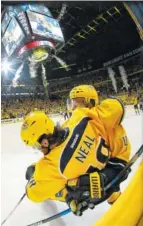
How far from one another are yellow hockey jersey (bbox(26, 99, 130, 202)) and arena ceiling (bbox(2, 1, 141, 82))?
25cm

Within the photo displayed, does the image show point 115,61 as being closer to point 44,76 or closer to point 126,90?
point 126,90

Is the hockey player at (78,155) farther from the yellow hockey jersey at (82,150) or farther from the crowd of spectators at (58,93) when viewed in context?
the crowd of spectators at (58,93)

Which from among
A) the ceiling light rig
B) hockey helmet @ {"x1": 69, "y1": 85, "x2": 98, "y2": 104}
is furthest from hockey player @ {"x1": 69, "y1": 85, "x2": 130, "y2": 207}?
the ceiling light rig

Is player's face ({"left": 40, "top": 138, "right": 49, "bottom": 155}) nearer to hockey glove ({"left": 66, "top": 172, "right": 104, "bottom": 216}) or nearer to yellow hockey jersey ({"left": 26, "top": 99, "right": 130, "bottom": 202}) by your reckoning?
yellow hockey jersey ({"left": 26, "top": 99, "right": 130, "bottom": 202})

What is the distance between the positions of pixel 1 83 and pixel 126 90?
0.57 meters

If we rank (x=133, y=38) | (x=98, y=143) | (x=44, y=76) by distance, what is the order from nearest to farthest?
(x=98, y=143) < (x=44, y=76) < (x=133, y=38)

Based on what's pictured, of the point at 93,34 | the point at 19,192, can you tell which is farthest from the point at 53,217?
the point at 93,34

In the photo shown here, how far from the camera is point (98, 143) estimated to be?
4.05 ft

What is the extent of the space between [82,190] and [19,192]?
0.28 metres

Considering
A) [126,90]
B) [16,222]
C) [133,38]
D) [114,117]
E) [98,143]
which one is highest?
[133,38]

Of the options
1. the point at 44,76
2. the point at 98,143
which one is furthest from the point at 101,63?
the point at 98,143

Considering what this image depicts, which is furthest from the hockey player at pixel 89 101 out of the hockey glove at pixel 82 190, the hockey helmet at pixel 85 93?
the hockey glove at pixel 82 190

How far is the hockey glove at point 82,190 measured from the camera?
46.6 inches

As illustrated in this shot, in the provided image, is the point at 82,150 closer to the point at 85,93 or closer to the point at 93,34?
the point at 85,93
